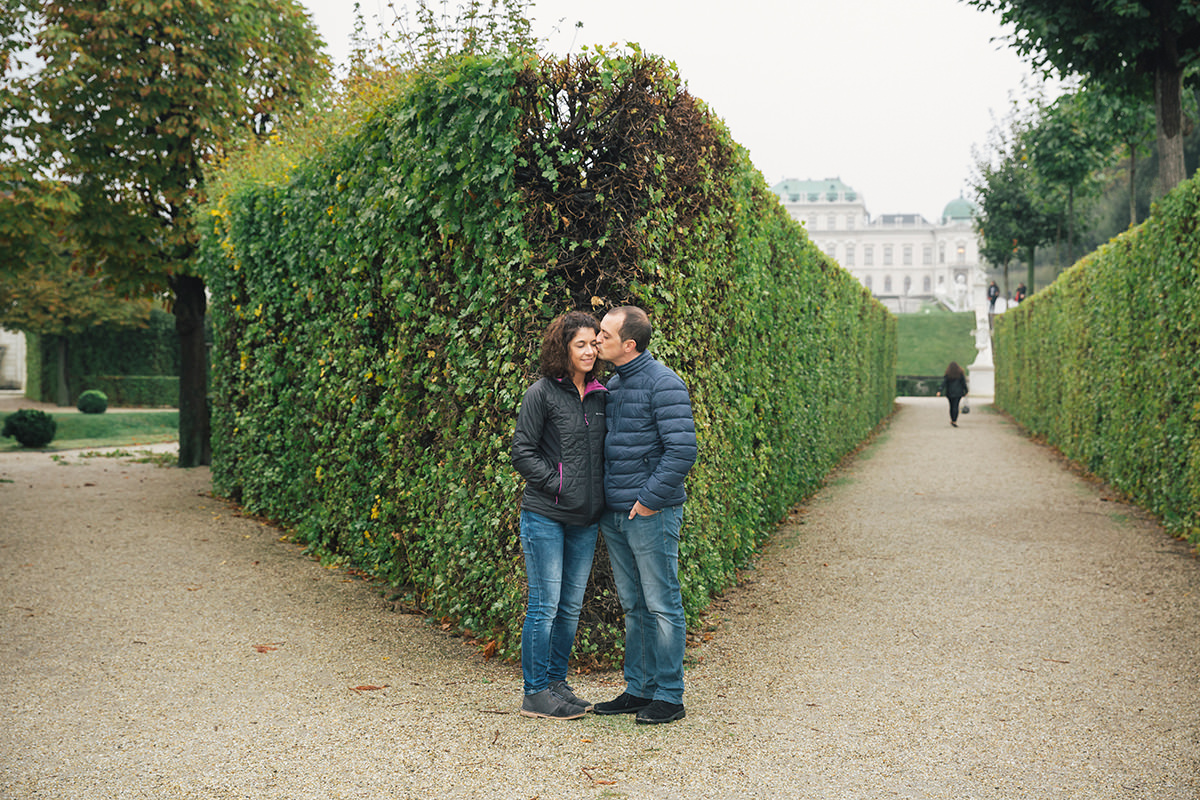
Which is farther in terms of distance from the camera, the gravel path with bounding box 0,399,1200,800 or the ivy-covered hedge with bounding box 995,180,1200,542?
the ivy-covered hedge with bounding box 995,180,1200,542

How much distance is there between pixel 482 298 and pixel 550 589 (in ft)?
5.76

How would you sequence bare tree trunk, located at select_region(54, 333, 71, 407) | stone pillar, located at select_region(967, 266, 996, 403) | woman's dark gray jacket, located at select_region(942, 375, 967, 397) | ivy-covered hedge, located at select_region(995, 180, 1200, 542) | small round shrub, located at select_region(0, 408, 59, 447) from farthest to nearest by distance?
1. stone pillar, located at select_region(967, 266, 996, 403)
2. bare tree trunk, located at select_region(54, 333, 71, 407)
3. woman's dark gray jacket, located at select_region(942, 375, 967, 397)
4. small round shrub, located at select_region(0, 408, 59, 447)
5. ivy-covered hedge, located at select_region(995, 180, 1200, 542)

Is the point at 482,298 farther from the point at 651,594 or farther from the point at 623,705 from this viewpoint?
the point at 623,705

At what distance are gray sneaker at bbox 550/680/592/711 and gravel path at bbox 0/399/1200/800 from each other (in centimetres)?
12

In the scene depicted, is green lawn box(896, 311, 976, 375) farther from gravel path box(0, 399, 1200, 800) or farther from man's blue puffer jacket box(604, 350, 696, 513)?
man's blue puffer jacket box(604, 350, 696, 513)

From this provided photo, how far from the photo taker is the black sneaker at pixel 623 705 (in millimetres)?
4004

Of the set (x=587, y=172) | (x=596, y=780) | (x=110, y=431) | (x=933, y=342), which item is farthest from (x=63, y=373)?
(x=933, y=342)

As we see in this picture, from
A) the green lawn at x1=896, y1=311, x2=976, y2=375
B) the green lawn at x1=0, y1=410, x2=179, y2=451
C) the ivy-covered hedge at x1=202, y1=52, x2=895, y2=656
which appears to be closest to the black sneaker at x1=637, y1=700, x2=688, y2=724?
the ivy-covered hedge at x1=202, y1=52, x2=895, y2=656

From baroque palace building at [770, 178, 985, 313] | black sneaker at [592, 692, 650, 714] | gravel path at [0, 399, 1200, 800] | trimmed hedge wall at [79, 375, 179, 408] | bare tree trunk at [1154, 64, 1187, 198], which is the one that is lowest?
gravel path at [0, 399, 1200, 800]

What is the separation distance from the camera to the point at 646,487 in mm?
3723

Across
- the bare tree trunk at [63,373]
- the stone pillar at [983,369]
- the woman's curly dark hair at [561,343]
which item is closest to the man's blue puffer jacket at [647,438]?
the woman's curly dark hair at [561,343]

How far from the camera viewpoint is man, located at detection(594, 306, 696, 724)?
12.4 ft

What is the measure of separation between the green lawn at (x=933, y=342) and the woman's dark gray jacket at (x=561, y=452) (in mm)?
39412

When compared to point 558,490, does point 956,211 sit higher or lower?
higher
